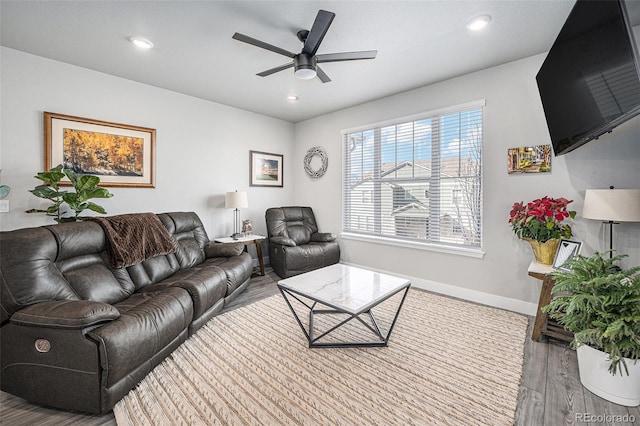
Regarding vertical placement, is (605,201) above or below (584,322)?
above

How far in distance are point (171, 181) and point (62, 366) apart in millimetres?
2695

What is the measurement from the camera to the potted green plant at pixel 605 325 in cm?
157

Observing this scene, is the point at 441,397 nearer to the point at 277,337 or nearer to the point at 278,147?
the point at 277,337

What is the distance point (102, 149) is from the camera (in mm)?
3254

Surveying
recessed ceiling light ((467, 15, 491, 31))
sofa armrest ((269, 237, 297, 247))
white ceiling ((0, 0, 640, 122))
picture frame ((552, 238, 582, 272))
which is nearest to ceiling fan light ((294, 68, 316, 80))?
white ceiling ((0, 0, 640, 122))

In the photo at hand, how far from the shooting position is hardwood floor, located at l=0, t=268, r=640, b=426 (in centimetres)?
154

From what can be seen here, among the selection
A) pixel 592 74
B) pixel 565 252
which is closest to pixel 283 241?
pixel 565 252

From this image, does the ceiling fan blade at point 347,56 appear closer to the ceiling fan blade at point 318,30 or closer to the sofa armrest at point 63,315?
the ceiling fan blade at point 318,30

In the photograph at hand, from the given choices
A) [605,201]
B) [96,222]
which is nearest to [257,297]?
[96,222]

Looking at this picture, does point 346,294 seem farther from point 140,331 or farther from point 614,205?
point 614,205

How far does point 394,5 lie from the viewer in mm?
2057

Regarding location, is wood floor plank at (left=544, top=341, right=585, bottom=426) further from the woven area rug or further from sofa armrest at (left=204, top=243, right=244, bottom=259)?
sofa armrest at (left=204, top=243, right=244, bottom=259)

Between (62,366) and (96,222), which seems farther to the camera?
(96,222)

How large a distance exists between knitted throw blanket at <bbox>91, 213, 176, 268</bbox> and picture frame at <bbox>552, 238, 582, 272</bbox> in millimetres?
3668
